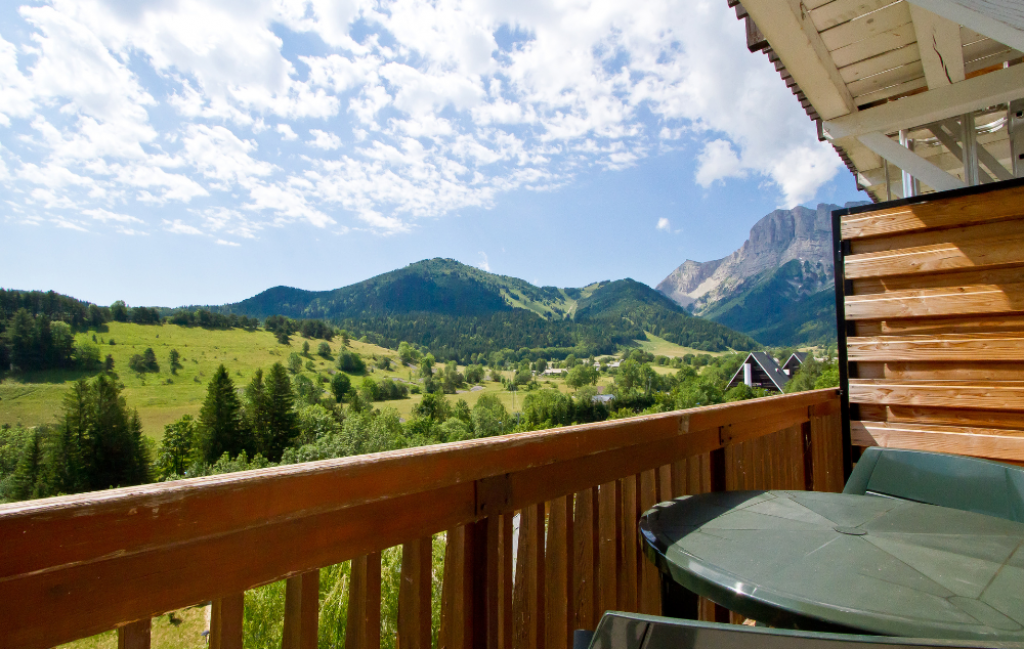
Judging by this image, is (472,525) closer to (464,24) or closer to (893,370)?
(893,370)

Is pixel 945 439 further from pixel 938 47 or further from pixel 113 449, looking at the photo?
pixel 113 449

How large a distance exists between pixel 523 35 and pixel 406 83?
44.4 metres

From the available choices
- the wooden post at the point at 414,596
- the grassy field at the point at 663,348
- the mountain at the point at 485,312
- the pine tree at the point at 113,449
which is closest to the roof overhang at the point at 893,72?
the wooden post at the point at 414,596

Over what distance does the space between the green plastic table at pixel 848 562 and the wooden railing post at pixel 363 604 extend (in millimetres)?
445

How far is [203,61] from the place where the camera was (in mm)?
62469

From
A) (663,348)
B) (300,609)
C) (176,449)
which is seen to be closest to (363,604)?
(300,609)

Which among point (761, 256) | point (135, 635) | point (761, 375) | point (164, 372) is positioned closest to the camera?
Answer: point (135, 635)

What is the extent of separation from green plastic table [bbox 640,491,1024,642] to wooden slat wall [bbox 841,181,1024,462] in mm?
1376

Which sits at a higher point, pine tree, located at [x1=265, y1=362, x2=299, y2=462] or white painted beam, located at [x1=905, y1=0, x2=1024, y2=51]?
white painted beam, located at [x1=905, y1=0, x2=1024, y2=51]

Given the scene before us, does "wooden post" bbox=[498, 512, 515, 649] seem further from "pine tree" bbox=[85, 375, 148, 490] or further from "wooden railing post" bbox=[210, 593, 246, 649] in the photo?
"pine tree" bbox=[85, 375, 148, 490]

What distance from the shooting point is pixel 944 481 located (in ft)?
4.28

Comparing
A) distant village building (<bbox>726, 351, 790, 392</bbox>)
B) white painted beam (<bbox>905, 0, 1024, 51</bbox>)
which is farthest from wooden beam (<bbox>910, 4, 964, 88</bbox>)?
distant village building (<bbox>726, 351, 790, 392</bbox>)

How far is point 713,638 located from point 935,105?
2675 millimetres

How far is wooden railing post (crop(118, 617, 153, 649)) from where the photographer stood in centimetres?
47
